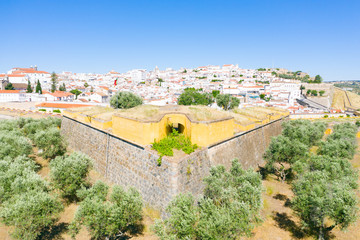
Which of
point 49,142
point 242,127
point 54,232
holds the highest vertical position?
point 242,127

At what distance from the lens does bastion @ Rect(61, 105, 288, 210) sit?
10.8 meters

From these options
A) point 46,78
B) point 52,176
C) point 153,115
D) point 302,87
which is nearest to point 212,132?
point 153,115

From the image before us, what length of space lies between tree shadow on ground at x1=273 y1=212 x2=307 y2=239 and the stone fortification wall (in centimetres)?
430

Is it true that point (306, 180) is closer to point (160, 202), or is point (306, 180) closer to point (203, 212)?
point (203, 212)

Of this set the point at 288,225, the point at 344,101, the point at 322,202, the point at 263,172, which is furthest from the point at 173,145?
the point at 344,101

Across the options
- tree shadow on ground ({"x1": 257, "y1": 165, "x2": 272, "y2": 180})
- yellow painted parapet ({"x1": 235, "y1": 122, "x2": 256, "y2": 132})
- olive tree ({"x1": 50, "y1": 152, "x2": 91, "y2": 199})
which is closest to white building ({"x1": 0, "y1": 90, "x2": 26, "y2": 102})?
olive tree ({"x1": 50, "y1": 152, "x2": 91, "y2": 199})

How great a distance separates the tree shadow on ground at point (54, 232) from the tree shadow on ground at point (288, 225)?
444 inches

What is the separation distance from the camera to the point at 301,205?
905cm

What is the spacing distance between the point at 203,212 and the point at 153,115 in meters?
7.24

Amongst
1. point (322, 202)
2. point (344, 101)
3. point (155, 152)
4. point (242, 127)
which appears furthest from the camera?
point (344, 101)

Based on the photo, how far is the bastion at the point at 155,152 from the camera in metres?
10.8

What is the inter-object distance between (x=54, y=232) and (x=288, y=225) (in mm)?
12090

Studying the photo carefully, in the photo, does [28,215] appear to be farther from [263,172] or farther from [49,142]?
[263,172]

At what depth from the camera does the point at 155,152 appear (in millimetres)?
11227
